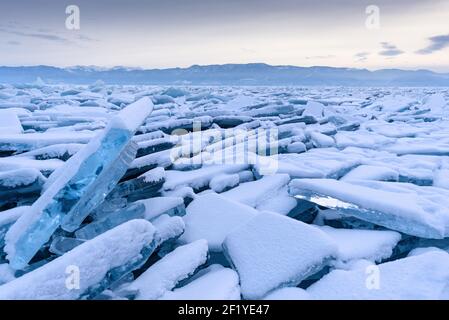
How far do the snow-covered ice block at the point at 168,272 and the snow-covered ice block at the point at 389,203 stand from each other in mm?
868

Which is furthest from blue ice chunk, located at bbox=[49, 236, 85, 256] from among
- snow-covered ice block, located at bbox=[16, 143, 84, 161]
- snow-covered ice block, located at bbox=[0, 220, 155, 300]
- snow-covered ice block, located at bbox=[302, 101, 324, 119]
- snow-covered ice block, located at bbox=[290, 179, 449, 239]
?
snow-covered ice block, located at bbox=[302, 101, 324, 119]

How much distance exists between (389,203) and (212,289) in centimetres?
117

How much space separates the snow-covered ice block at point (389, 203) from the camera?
1910mm

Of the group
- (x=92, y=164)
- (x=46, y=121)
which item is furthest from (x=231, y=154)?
(x=46, y=121)

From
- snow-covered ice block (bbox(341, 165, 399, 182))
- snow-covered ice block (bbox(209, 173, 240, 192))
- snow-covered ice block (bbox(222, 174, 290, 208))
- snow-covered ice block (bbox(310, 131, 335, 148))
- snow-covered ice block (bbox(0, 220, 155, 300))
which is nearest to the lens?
snow-covered ice block (bbox(0, 220, 155, 300))

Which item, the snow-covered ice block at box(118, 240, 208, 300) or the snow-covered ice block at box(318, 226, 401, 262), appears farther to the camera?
the snow-covered ice block at box(318, 226, 401, 262)

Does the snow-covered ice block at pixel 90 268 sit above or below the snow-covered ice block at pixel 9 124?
below

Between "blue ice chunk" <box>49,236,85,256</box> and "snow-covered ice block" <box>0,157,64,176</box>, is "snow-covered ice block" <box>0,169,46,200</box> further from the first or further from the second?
"blue ice chunk" <box>49,236,85,256</box>

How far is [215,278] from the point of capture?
61.1 inches

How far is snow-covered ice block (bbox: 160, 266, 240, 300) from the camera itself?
4.59 feet

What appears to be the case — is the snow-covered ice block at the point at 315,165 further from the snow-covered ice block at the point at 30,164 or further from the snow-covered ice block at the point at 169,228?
the snow-covered ice block at the point at 30,164

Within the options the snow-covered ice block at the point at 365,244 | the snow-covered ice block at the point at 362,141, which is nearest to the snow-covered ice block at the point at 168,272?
the snow-covered ice block at the point at 365,244

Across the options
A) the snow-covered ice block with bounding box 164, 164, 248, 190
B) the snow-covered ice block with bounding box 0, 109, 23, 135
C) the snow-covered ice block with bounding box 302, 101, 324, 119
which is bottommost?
the snow-covered ice block with bounding box 164, 164, 248, 190

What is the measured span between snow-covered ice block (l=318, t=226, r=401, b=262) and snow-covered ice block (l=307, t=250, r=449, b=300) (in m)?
0.18
